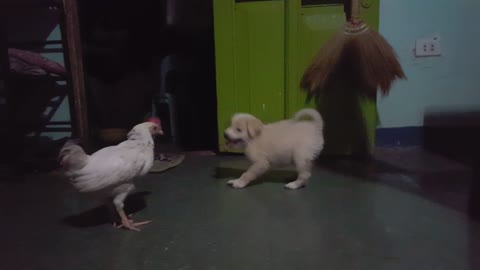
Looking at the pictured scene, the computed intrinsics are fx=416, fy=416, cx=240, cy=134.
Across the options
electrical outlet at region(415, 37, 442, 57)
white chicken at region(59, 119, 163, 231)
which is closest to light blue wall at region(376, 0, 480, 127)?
electrical outlet at region(415, 37, 442, 57)

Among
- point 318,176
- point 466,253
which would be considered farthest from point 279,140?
point 466,253

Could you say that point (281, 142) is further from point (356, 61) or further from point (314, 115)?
point (356, 61)

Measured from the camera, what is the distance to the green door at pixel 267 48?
204cm

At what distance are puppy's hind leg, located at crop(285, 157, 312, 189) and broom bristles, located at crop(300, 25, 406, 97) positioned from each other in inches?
19.6

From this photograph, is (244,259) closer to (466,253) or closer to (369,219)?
(369,219)

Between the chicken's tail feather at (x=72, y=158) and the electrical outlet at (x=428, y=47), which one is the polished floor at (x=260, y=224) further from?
the electrical outlet at (x=428, y=47)

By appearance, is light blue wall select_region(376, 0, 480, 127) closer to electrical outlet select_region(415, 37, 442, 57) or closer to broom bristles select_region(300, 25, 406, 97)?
electrical outlet select_region(415, 37, 442, 57)

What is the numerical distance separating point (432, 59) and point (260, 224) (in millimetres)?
1389

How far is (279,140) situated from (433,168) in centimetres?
80

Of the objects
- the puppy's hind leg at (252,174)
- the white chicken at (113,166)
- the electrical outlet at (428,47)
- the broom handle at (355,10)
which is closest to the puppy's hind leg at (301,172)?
the puppy's hind leg at (252,174)

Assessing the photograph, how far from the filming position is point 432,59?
7.12 ft

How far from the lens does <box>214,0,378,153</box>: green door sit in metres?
2.04

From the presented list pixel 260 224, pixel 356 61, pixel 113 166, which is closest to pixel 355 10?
pixel 356 61

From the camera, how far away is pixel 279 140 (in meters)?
1.69
